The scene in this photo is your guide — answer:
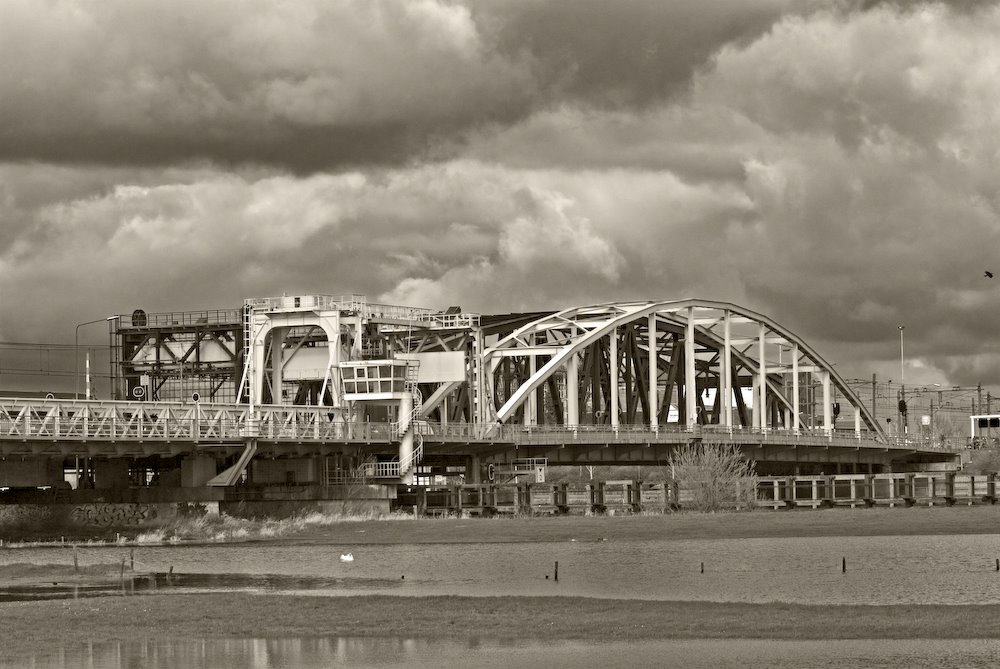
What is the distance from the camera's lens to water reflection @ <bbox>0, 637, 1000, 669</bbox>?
41594 millimetres

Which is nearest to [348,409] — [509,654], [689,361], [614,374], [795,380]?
[614,374]

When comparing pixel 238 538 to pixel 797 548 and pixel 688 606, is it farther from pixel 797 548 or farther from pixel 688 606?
pixel 688 606

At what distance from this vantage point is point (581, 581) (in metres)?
67.3

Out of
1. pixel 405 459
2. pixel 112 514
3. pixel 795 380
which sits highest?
pixel 795 380

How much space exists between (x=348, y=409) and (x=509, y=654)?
91320 millimetres

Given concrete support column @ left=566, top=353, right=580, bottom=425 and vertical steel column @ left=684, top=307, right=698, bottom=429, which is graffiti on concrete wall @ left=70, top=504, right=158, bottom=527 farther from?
vertical steel column @ left=684, top=307, right=698, bottom=429

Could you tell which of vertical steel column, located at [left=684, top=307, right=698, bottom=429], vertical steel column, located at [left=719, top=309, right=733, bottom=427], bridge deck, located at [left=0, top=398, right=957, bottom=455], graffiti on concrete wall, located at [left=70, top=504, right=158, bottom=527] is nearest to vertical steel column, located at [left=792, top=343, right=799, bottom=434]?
vertical steel column, located at [left=719, top=309, right=733, bottom=427]

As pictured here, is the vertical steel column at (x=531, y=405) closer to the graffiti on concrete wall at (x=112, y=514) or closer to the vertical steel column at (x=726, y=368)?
the vertical steel column at (x=726, y=368)

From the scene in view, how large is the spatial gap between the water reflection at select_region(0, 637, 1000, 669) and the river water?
0.18 feet

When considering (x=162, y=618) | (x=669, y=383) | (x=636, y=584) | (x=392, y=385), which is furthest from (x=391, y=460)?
(x=162, y=618)

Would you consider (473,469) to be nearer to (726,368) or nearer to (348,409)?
(348,409)

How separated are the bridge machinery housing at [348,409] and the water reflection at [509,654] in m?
59.2

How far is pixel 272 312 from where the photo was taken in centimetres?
13825

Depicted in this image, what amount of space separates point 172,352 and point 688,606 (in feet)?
368
